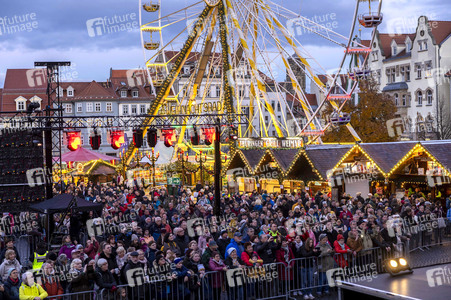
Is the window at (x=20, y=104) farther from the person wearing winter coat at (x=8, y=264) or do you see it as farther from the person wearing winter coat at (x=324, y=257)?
the person wearing winter coat at (x=324, y=257)

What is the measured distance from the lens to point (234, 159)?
106 ft

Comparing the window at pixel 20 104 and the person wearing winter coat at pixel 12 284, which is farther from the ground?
the window at pixel 20 104

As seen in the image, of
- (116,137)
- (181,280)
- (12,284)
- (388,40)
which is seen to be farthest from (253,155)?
(388,40)

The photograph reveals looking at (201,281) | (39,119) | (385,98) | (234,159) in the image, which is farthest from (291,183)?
(385,98)

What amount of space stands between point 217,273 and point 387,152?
15548mm

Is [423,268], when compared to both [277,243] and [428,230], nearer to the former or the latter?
[277,243]

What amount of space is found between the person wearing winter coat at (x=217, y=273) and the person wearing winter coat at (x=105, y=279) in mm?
1858

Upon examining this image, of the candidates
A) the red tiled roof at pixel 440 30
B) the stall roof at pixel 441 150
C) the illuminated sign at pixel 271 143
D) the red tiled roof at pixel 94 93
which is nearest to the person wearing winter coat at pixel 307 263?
the stall roof at pixel 441 150

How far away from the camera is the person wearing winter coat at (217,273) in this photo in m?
11.1

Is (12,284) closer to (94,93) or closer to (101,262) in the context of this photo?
(101,262)

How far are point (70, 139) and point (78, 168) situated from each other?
65.0 feet

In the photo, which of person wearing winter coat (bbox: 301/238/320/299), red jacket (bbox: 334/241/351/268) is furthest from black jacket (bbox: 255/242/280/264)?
red jacket (bbox: 334/241/351/268)

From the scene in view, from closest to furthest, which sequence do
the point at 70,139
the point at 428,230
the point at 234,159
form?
the point at 428,230
the point at 70,139
the point at 234,159

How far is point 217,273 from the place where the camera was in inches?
436
